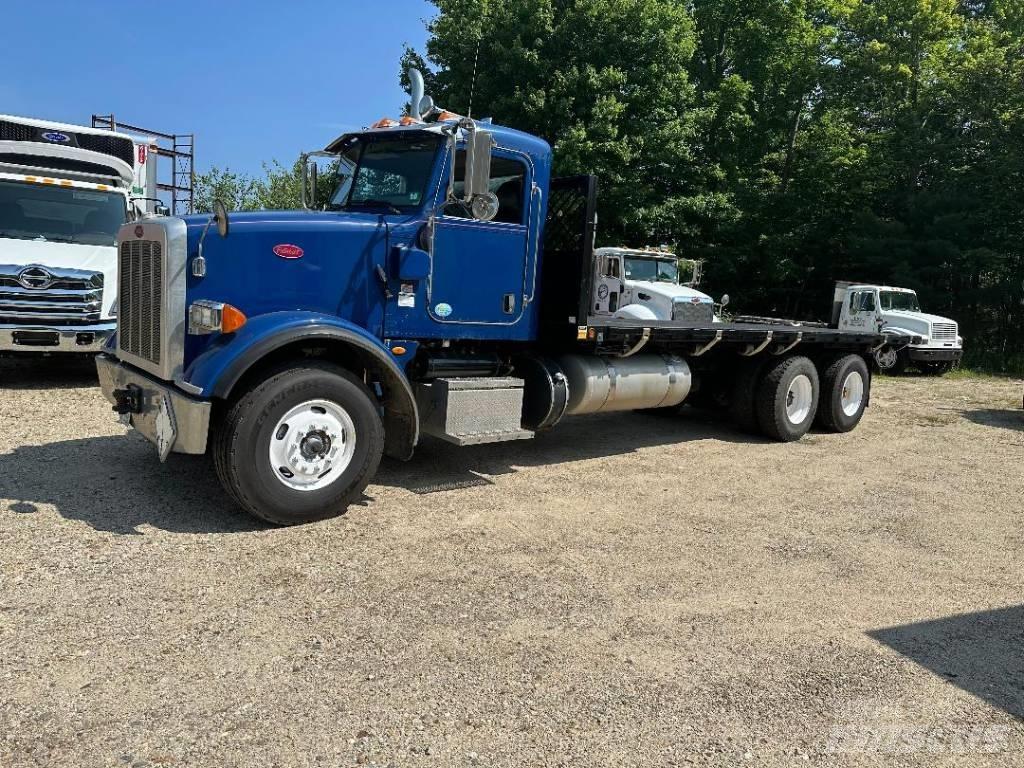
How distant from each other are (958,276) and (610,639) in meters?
24.8

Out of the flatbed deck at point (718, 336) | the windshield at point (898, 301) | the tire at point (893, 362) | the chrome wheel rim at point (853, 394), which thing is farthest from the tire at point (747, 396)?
the windshield at point (898, 301)

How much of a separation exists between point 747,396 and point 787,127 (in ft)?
79.4

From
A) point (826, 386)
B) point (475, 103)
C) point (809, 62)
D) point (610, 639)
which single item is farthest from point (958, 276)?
point (610, 639)

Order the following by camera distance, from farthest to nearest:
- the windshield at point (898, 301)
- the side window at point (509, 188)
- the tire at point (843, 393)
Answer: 1. the windshield at point (898, 301)
2. the tire at point (843, 393)
3. the side window at point (509, 188)

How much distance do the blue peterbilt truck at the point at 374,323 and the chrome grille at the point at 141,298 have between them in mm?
21

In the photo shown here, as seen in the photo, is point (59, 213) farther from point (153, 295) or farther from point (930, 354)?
point (930, 354)

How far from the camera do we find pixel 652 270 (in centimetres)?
1714

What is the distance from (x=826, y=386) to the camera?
934 cm

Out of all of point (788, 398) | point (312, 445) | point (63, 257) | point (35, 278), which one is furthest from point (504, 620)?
point (63, 257)

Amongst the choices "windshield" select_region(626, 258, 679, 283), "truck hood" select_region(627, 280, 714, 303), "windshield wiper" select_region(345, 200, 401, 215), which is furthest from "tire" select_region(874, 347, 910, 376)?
"windshield wiper" select_region(345, 200, 401, 215)

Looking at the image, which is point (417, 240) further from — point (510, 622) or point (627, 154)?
point (627, 154)

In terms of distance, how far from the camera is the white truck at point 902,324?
61.0 feet

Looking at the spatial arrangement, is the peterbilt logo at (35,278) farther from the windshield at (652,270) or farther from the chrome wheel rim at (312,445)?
the windshield at (652,270)

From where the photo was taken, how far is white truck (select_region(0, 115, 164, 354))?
875 cm
